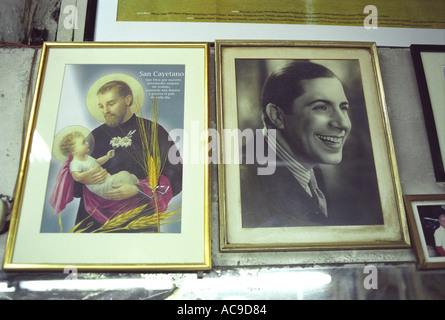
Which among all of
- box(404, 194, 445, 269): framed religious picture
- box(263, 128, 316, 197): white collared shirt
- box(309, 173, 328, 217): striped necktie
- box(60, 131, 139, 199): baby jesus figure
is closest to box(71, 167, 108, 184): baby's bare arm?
box(60, 131, 139, 199): baby jesus figure

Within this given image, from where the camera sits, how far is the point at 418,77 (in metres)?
1.18

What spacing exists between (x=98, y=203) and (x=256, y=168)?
535mm

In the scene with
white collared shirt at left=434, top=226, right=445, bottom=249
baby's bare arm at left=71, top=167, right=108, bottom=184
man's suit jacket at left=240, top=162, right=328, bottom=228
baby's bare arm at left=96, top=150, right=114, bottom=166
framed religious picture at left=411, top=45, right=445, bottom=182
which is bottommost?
white collared shirt at left=434, top=226, right=445, bottom=249

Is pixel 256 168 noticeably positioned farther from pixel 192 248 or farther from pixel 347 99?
pixel 347 99

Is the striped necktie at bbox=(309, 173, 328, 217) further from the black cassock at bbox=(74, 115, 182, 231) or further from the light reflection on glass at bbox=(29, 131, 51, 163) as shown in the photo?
the light reflection on glass at bbox=(29, 131, 51, 163)

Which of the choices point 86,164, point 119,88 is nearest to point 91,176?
point 86,164

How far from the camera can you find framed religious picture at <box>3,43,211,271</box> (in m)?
0.94

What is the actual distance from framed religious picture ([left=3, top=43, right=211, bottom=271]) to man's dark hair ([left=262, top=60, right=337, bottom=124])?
23 cm

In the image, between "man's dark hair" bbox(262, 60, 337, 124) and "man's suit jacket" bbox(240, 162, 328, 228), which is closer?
"man's suit jacket" bbox(240, 162, 328, 228)

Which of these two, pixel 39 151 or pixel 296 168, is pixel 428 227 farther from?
pixel 39 151

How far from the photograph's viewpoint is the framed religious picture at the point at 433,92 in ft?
3.61
